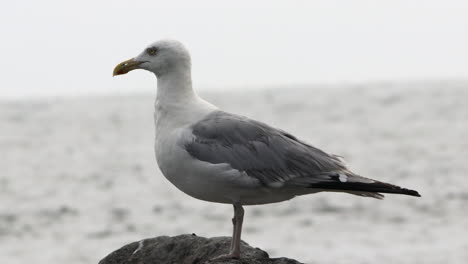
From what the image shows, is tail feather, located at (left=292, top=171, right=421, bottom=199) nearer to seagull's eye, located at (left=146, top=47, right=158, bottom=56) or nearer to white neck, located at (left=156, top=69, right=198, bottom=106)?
white neck, located at (left=156, top=69, right=198, bottom=106)

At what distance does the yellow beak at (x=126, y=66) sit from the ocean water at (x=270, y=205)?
11.2 metres

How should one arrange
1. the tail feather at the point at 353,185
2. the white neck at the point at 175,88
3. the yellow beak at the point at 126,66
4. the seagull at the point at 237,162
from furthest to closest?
the yellow beak at the point at 126,66 < the white neck at the point at 175,88 < the seagull at the point at 237,162 < the tail feather at the point at 353,185

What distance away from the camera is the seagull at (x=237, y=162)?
7641 millimetres

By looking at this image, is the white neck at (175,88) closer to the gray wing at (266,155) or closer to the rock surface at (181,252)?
the gray wing at (266,155)

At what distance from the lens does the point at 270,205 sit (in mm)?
25641

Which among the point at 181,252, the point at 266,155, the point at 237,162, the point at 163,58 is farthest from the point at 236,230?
the point at 163,58

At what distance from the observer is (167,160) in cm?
778

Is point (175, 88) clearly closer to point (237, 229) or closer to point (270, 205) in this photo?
point (237, 229)

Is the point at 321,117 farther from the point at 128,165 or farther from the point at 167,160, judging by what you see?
the point at 167,160

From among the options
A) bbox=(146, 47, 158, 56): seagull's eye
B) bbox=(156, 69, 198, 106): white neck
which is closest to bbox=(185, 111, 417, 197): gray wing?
bbox=(156, 69, 198, 106): white neck

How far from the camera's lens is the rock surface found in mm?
8273

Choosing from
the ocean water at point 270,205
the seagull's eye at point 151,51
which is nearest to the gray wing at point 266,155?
the seagull's eye at point 151,51

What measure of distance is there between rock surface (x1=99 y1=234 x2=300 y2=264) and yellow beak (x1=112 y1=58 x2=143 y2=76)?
186 cm

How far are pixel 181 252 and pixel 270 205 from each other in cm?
1705
